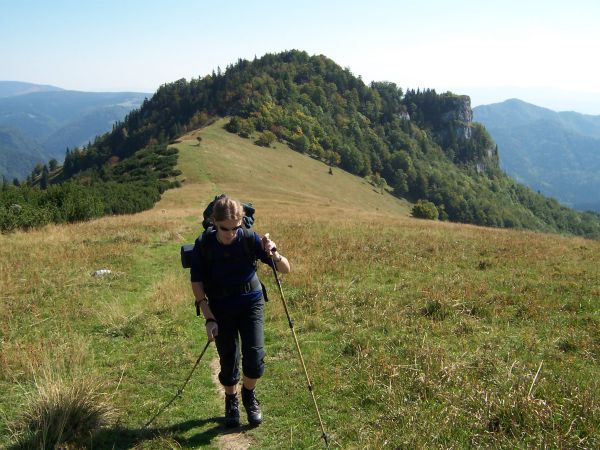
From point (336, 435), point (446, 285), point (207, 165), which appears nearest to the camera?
point (336, 435)

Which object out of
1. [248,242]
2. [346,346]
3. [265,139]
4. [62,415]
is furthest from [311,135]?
[62,415]

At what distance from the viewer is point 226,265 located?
541cm

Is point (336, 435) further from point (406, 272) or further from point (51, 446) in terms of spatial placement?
point (406, 272)

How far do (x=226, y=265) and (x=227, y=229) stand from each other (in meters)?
0.48

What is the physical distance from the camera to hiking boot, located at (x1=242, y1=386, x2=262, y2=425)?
223 inches

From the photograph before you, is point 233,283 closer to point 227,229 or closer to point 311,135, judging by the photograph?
point 227,229

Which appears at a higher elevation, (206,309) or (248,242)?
(248,242)

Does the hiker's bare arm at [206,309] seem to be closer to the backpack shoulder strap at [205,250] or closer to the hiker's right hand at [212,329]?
the hiker's right hand at [212,329]

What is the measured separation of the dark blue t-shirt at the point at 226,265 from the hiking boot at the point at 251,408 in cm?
129

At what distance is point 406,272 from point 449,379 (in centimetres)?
705

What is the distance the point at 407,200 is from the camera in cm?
14562

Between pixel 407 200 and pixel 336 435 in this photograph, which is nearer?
pixel 336 435

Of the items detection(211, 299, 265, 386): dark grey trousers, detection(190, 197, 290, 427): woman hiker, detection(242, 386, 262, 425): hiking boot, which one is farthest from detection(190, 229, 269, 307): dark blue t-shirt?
detection(242, 386, 262, 425): hiking boot

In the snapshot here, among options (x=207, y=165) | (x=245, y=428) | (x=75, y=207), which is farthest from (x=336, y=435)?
(x=207, y=165)
